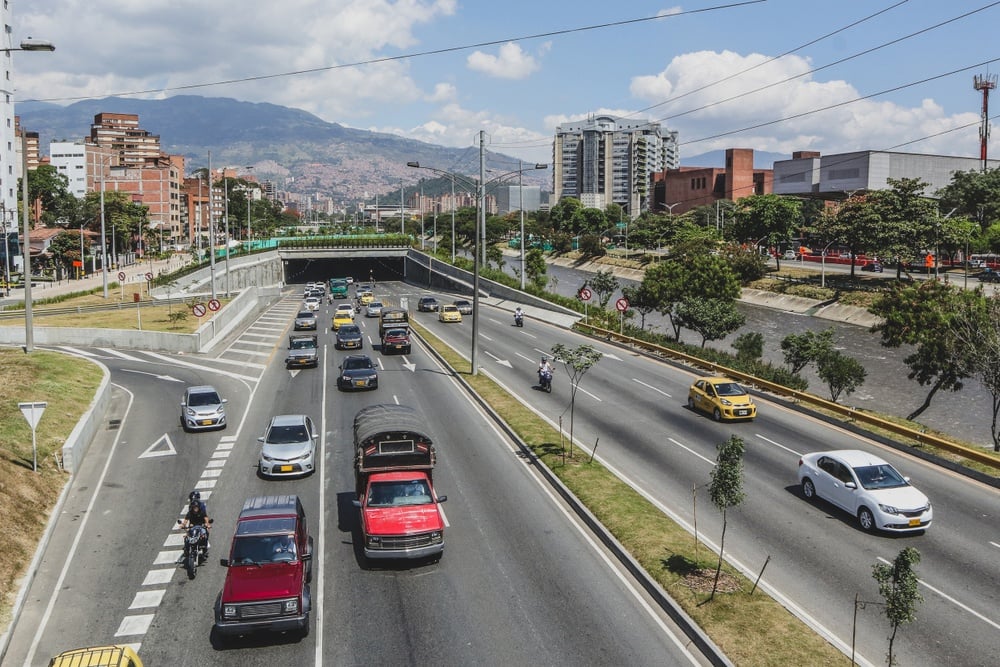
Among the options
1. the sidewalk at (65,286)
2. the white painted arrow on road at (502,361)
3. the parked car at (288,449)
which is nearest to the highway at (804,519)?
the white painted arrow on road at (502,361)

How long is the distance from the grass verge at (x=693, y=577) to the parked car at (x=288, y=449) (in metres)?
7.75

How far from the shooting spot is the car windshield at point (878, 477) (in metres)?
20.8

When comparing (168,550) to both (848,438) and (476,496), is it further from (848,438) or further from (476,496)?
(848,438)

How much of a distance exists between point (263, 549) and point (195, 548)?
3124 millimetres

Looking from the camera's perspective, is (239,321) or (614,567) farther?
(239,321)

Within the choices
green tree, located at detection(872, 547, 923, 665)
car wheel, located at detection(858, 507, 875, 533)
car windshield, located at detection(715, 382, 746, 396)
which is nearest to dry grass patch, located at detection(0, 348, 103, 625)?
green tree, located at detection(872, 547, 923, 665)

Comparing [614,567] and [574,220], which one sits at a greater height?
[574,220]

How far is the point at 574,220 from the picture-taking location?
198 meters

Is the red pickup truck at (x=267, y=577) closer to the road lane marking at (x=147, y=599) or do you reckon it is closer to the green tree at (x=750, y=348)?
the road lane marking at (x=147, y=599)

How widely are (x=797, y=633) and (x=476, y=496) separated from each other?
10364 millimetres

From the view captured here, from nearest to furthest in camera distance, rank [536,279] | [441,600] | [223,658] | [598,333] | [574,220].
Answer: [223,658], [441,600], [598,333], [536,279], [574,220]

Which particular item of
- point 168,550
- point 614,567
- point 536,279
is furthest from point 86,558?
point 536,279

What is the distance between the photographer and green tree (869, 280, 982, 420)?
3409cm

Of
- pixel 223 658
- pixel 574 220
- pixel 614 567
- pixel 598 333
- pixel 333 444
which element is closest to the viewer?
pixel 223 658
